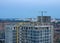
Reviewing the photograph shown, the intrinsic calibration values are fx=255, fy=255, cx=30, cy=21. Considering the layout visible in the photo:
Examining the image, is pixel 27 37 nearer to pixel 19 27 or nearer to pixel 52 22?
pixel 19 27

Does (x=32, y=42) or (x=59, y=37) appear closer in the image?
(x=32, y=42)

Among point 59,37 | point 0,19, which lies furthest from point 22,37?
point 59,37

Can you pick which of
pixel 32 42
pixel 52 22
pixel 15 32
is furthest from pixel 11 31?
pixel 52 22

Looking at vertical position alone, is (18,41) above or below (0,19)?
below

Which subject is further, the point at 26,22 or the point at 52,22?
the point at 52,22

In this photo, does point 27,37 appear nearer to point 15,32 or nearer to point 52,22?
point 15,32

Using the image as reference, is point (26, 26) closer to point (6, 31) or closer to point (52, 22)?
point (6, 31)

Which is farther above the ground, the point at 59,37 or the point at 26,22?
the point at 26,22
